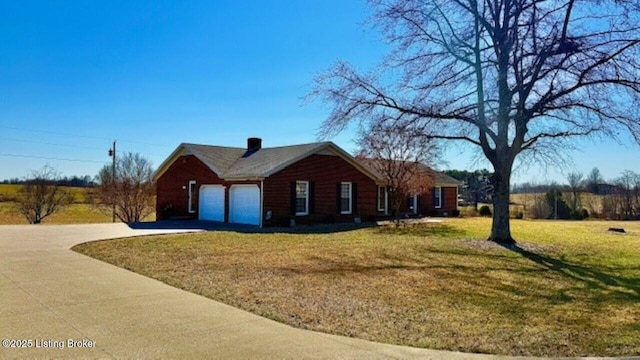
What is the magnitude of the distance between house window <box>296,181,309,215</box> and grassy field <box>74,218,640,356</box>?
6.98m

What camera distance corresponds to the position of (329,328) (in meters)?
5.41

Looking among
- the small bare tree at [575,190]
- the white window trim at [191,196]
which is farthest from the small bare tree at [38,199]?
the small bare tree at [575,190]

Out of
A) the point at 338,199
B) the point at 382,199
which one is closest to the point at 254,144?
the point at 338,199

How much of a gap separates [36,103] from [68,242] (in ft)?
50.2

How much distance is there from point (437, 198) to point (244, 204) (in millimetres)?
16428

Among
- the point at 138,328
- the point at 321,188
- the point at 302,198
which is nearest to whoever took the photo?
the point at 138,328

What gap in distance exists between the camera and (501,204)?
15219 mm

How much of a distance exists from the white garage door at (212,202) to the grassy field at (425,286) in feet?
25.6

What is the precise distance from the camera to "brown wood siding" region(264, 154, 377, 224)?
21.0 meters

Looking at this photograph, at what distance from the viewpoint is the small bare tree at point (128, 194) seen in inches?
1099

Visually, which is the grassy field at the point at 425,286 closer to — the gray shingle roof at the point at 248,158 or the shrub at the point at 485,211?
the gray shingle roof at the point at 248,158

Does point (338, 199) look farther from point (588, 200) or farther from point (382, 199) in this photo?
point (588, 200)

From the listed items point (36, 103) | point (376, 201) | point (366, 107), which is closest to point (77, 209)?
point (36, 103)

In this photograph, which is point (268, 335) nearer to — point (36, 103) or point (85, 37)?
point (85, 37)
